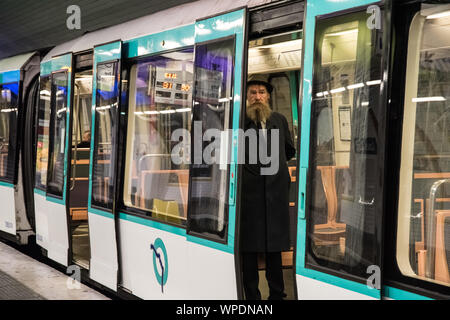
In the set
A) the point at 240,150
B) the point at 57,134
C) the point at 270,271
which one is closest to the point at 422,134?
the point at 240,150

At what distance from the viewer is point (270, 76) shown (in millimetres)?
6691

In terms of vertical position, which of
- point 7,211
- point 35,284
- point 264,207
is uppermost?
point 264,207

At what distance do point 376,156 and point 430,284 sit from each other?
25.3 inches

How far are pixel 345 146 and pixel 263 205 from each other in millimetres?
1680

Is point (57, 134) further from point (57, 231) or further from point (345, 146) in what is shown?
point (345, 146)

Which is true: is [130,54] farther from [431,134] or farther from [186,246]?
[431,134]

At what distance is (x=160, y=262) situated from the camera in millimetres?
5074

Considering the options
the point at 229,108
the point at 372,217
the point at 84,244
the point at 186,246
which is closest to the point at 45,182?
the point at 84,244

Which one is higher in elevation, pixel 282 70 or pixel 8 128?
pixel 282 70

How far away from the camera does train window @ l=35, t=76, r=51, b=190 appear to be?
7.82m

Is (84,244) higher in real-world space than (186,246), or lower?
lower

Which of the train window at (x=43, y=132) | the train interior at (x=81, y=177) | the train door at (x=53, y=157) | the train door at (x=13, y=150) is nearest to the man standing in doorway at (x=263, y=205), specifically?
the train door at (x=53, y=157)

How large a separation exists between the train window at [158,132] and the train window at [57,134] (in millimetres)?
1669

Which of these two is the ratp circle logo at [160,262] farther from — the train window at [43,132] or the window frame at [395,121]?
the train window at [43,132]
